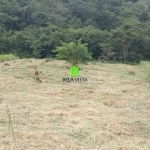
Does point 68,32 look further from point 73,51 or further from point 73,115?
point 73,115

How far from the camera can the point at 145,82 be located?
9062 millimetres

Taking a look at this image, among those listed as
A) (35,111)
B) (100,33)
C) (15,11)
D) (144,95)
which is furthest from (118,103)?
(15,11)

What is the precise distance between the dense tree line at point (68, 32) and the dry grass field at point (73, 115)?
11695mm

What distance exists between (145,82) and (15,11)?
62.8ft

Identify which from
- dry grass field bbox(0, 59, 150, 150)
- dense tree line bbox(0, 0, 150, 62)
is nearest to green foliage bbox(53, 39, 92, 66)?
dry grass field bbox(0, 59, 150, 150)

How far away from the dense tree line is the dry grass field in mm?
11695

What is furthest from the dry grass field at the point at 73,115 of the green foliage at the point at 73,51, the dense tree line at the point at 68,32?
the dense tree line at the point at 68,32

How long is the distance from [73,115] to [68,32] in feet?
57.6

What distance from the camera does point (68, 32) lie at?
2203cm

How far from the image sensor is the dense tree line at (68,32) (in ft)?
65.2

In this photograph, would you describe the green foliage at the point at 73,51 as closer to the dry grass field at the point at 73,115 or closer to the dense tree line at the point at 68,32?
the dry grass field at the point at 73,115

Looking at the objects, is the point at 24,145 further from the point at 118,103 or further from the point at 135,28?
the point at 135,28

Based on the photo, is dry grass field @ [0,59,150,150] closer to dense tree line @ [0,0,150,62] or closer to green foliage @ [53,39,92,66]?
green foliage @ [53,39,92,66]

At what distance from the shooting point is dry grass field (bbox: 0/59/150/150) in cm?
366
